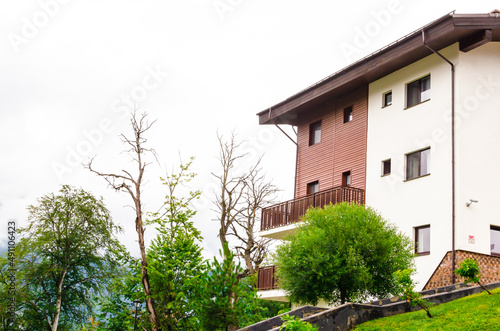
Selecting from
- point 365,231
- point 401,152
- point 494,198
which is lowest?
point 365,231

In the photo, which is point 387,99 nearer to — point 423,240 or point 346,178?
point 346,178

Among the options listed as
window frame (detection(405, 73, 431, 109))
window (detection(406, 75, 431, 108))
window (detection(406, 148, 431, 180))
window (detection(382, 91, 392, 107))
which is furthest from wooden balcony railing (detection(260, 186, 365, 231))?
window (detection(406, 75, 431, 108))

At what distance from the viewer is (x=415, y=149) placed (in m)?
21.3

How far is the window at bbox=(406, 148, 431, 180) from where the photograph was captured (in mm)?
20891

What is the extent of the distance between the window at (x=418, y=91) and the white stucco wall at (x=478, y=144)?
148 cm

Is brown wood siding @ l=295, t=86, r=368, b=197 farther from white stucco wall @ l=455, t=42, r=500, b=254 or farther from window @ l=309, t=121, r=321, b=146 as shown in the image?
white stucco wall @ l=455, t=42, r=500, b=254

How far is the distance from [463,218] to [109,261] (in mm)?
19944

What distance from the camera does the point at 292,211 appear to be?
82.8 feet

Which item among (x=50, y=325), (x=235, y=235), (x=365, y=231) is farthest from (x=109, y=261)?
(x=365, y=231)

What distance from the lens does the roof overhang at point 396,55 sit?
19.4 m

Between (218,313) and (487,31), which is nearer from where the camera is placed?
(218,313)

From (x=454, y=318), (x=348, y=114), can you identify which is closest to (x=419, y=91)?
(x=348, y=114)

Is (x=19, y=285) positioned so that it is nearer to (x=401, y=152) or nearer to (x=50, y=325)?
(x=50, y=325)

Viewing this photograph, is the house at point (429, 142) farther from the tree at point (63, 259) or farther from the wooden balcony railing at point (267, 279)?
the tree at point (63, 259)
